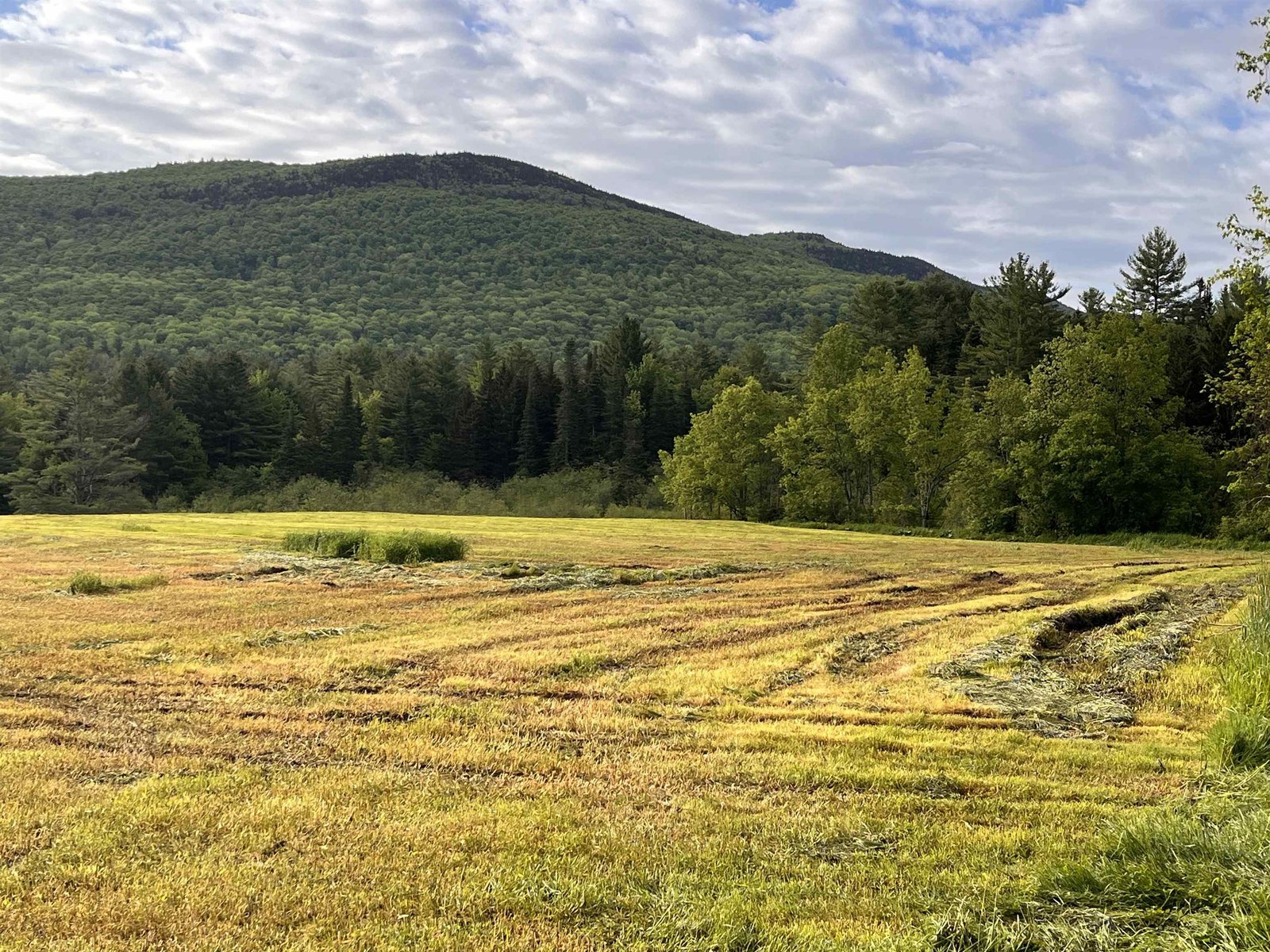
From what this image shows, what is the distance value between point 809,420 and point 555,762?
5476cm

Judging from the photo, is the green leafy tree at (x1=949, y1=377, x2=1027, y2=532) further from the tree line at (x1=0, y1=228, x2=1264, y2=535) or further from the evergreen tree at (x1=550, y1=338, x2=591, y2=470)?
the evergreen tree at (x1=550, y1=338, x2=591, y2=470)

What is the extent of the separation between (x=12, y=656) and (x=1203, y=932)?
44.8 ft

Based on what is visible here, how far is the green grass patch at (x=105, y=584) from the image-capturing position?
18.7m

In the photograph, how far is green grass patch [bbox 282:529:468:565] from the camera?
26.1 m

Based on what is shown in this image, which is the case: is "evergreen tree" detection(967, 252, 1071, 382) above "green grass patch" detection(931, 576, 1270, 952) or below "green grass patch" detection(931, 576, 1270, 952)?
above

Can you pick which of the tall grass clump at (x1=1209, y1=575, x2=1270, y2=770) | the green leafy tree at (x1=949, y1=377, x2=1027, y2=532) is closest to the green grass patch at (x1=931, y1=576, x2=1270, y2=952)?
the tall grass clump at (x1=1209, y1=575, x2=1270, y2=770)

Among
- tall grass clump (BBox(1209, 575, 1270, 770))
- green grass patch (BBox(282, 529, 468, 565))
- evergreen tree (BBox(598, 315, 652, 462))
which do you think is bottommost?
green grass patch (BBox(282, 529, 468, 565))

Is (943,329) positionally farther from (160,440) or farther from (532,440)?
(160,440)

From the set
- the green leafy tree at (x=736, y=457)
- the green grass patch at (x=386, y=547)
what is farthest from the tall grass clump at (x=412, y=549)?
the green leafy tree at (x=736, y=457)

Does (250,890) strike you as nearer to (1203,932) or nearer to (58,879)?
(58,879)

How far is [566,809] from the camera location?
6.71 metres

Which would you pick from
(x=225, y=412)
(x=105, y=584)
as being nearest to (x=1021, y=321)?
(x=105, y=584)

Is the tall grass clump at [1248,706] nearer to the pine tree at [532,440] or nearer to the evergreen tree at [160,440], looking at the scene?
the evergreen tree at [160,440]

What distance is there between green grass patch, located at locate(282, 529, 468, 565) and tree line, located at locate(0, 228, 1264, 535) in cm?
2306
